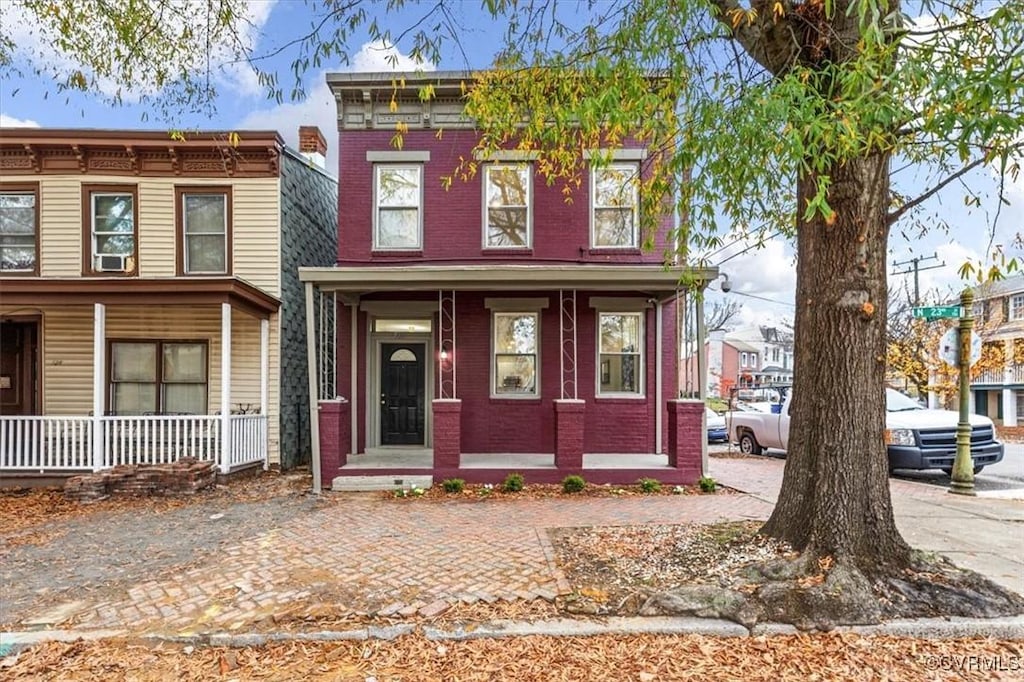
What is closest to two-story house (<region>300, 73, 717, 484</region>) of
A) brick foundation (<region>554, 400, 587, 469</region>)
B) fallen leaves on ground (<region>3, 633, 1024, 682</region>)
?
brick foundation (<region>554, 400, 587, 469</region>)

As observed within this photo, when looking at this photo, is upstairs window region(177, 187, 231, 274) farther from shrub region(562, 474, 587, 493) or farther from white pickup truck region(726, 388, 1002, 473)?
white pickup truck region(726, 388, 1002, 473)

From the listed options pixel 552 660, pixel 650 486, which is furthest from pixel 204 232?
pixel 552 660

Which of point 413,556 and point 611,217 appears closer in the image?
point 413,556

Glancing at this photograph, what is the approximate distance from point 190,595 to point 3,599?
147cm

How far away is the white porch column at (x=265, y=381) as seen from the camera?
978 centimetres

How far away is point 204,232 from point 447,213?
457cm

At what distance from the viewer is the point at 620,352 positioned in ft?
Result: 31.8

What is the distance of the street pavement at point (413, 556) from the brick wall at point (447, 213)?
4.44m

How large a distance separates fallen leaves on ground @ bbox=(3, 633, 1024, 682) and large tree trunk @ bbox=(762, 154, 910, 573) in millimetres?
821

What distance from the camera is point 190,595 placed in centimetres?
417

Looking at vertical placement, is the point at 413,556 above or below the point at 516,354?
below

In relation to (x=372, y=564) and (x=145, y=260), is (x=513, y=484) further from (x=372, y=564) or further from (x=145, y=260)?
(x=145, y=260)

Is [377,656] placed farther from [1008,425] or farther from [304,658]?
[1008,425]

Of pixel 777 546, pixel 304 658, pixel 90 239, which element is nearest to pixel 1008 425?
pixel 777 546
